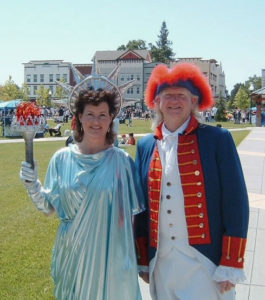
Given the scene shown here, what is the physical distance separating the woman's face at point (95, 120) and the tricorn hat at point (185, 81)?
376mm

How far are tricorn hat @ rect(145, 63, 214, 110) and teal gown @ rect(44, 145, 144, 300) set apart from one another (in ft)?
1.80

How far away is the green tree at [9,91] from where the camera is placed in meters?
59.0

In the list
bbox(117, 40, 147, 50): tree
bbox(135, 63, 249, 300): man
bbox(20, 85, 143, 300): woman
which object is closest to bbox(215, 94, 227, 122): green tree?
bbox(135, 63, 249, 300): man

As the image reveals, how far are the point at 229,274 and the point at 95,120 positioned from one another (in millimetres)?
1260

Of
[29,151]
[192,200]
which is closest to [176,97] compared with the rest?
[192,200]

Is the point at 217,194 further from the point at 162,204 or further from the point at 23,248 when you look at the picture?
the point at 23,248

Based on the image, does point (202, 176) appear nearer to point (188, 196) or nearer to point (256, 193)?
point (188, 196)

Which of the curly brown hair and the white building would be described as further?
the white building

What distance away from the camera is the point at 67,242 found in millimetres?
2830

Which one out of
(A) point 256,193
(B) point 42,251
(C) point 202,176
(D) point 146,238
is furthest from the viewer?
(A) point 256,193

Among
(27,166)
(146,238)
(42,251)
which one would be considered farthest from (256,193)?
(27,166)

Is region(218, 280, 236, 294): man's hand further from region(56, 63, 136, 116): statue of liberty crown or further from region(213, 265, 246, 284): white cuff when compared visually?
region(56, 63, 136, 116): statue of liberty crown

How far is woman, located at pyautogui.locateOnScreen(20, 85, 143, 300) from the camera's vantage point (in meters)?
2.78

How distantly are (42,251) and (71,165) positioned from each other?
9.41 ft
